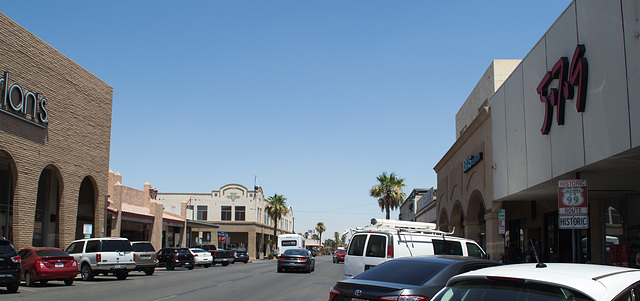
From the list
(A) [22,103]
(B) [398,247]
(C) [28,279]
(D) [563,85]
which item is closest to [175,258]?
(A) [22,103]

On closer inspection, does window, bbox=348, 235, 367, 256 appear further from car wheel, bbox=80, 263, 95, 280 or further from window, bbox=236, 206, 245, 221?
window, bbox=236, 206, 245, 221

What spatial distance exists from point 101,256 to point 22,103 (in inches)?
342

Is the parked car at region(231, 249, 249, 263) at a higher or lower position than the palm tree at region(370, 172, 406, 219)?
lower

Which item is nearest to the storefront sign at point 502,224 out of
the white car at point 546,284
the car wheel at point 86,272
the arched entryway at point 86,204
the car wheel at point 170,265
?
the white car at point 546,284

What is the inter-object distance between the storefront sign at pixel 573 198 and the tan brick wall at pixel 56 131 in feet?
77.0

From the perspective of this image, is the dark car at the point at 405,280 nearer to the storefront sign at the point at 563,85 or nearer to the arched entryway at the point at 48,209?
the storefront sign at the point at 563,85

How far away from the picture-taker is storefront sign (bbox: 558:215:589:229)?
1162 centimetres

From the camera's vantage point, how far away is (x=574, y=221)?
1177 centimetres

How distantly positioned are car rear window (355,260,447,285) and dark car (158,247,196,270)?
30.9 m

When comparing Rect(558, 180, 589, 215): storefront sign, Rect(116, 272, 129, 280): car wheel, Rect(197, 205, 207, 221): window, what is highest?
Rect(197, 205, 207, 221): window

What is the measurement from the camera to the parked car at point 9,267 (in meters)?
16.8

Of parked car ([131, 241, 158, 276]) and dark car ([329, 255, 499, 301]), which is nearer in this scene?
dark car ([329, 255, 499, 301])

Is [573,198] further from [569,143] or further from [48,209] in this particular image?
[48,209]

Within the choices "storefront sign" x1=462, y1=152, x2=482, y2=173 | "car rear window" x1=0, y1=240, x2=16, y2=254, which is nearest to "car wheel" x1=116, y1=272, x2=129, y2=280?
"car rear window" x1=0, y1=240, x2=16, y2=254
